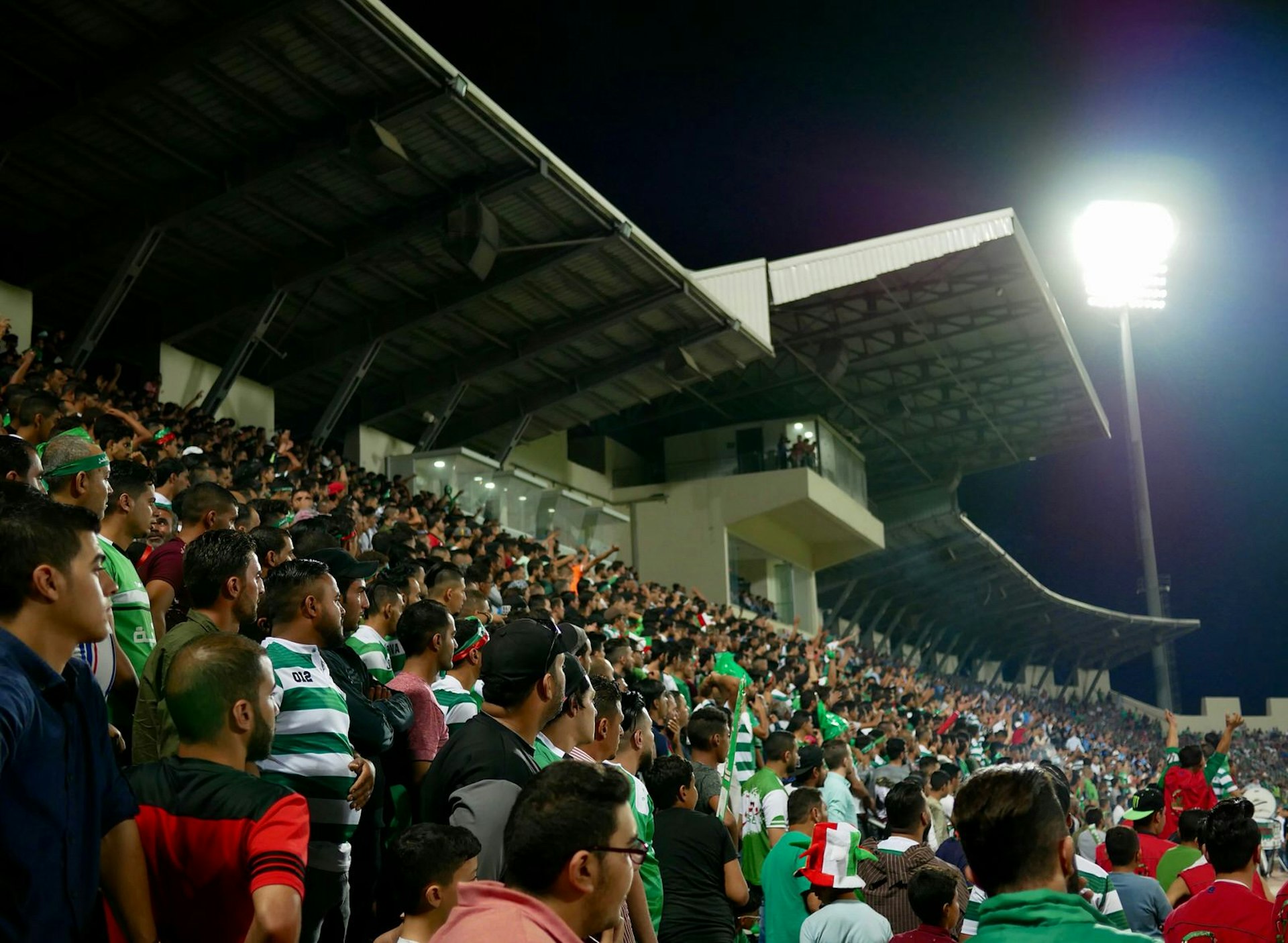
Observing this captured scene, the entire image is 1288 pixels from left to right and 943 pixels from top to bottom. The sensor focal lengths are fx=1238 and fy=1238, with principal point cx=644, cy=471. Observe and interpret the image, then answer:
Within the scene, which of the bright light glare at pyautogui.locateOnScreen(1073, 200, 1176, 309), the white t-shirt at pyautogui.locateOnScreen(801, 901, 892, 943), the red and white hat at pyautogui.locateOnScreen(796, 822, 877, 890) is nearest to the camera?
the white t-shirt at pyautogui.locateOnScreen(801, 901, 892, 943)

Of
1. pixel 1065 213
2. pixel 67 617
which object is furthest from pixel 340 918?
pixel 1065 213

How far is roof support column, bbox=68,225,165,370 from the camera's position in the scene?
15.1 meters

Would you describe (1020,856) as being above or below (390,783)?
below

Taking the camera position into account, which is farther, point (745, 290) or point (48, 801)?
point (745, 290)

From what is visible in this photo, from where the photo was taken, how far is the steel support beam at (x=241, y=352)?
17.5 metres

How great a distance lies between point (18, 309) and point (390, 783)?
43.6 ft

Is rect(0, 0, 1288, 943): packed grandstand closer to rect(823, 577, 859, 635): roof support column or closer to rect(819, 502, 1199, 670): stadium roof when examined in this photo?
rect(823, 577, 859, 635): roof support column

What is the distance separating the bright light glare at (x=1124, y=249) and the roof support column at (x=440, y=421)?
31816 mm

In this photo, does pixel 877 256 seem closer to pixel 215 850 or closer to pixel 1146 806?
pixel 1146 806

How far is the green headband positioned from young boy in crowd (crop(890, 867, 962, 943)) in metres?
3.50

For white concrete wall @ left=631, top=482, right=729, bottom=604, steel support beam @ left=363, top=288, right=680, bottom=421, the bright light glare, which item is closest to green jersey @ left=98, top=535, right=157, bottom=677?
steel support beam @ left=363, top=288, right=680, bottom=421

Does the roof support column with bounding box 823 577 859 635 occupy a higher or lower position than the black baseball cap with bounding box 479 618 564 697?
higher

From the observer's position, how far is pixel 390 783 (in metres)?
4.88

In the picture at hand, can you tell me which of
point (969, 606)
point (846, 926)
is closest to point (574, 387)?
point (846, 926)
